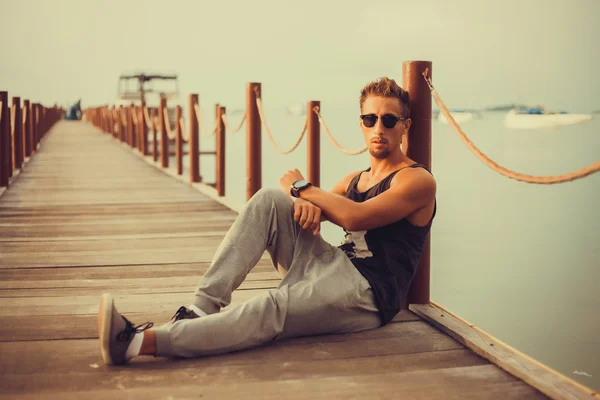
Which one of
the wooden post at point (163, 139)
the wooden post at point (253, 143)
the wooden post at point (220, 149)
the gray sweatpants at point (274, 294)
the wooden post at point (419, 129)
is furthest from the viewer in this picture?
the wooden post at point (163, 139)

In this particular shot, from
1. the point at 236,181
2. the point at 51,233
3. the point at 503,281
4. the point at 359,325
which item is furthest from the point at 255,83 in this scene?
the point at 236,181

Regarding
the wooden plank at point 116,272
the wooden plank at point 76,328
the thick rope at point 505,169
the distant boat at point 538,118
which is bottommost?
the wooden plank at point 76,328

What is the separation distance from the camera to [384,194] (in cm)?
265

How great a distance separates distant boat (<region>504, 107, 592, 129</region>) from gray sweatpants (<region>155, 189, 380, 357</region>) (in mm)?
39593

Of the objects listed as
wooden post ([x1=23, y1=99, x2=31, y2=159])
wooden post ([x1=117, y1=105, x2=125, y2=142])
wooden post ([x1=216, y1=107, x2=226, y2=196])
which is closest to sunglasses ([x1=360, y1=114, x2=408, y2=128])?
wooden post ([x1=216, y1=107, x2=226, y2=196])

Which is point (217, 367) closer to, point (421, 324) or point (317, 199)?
point (317, 199)

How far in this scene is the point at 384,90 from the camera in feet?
9.39

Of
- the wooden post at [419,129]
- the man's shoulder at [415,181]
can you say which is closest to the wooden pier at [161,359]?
the wooden post at [419,129]

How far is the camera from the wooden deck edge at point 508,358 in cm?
211

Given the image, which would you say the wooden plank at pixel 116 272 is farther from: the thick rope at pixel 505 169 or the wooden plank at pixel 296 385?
the wooden plank at pixel 296 385

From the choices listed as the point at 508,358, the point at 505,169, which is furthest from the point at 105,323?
the point at 505,169

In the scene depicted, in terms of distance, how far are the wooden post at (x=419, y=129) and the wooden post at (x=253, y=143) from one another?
3.35 meters

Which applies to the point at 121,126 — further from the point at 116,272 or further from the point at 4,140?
the point at 116,272

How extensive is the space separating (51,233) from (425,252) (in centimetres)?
303
